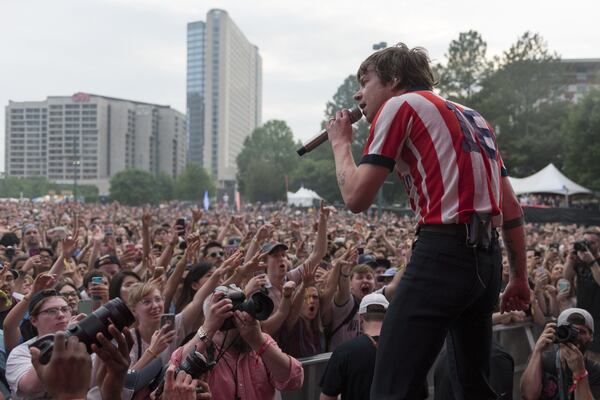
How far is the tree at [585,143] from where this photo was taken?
45.2 meters

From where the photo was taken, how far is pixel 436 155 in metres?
2.66

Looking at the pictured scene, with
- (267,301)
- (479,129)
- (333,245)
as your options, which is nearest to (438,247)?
(479,129)

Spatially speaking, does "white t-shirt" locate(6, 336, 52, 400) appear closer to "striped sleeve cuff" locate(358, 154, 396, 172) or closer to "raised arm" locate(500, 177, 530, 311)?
"striped sleeve cuff" locate(358, 154, 396, 172)

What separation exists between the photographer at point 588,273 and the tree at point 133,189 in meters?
99.3

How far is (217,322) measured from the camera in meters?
3.35

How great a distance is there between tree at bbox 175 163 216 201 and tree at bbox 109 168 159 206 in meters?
9.64

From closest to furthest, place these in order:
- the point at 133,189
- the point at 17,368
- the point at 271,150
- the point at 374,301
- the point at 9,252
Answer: the point at 17,368 → the point at 374,301 → the point at 9,252 → the point at 133,189 → the point at 271,150

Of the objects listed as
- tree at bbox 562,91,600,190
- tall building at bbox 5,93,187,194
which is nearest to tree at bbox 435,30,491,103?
tree at bbox 562,91,600,190

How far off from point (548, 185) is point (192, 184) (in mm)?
90473

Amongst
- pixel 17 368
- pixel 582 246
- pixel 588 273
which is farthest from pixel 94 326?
pixel 588 273

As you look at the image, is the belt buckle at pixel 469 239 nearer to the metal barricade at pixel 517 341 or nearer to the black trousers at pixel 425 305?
the black trousers at pixel 425 305

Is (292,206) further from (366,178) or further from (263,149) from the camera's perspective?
(263,149)

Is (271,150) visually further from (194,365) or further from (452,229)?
(452,229)

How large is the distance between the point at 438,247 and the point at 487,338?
54 cm
